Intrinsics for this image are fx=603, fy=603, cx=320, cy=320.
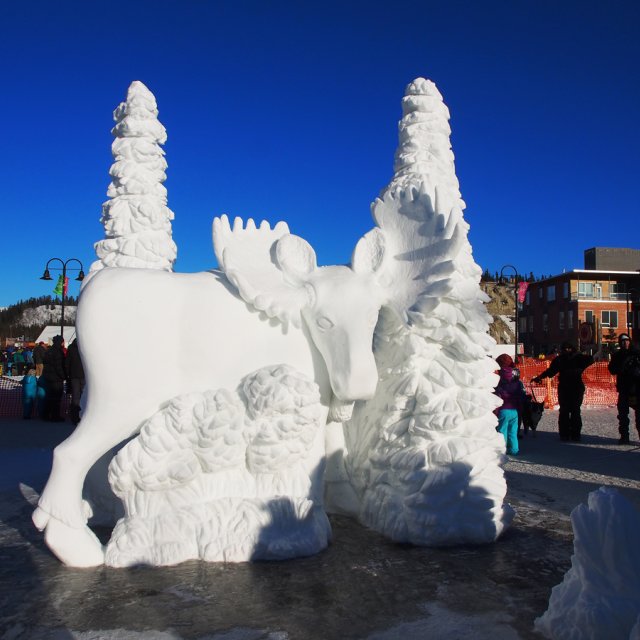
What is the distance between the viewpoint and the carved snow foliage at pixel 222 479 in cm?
285

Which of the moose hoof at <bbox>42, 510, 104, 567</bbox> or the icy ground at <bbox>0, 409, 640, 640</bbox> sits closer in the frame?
the icy ground at <bbox>0, 409, 640, 640</bbox>

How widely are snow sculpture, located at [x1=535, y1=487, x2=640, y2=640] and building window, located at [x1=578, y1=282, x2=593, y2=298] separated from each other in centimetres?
4199

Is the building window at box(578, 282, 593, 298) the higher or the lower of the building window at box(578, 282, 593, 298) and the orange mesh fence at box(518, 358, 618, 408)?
the higher

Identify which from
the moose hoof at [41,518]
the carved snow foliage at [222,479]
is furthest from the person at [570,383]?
the moose hoof at [41,518]

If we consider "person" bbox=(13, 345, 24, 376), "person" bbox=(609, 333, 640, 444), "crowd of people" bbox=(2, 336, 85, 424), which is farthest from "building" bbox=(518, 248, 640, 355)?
"crowd of people" bbox=(2, 336, 85, 424)

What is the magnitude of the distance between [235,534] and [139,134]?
3.31m

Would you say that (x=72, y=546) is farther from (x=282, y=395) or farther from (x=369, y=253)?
(x=369, y=253)

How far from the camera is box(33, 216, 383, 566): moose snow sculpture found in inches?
114

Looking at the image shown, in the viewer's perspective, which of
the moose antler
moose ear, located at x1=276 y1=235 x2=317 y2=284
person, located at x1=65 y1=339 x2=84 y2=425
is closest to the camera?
the moose antler

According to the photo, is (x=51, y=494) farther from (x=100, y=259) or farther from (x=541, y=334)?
(x=541, y=334)

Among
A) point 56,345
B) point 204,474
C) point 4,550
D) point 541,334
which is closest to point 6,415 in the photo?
point 56,345

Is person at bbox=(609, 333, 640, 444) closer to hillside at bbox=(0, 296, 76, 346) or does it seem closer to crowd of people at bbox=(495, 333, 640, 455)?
crowd of people at bbox=(495, 333, 640, 455)

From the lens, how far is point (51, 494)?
9.41 ft

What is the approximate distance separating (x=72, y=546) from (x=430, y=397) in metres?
1.90
